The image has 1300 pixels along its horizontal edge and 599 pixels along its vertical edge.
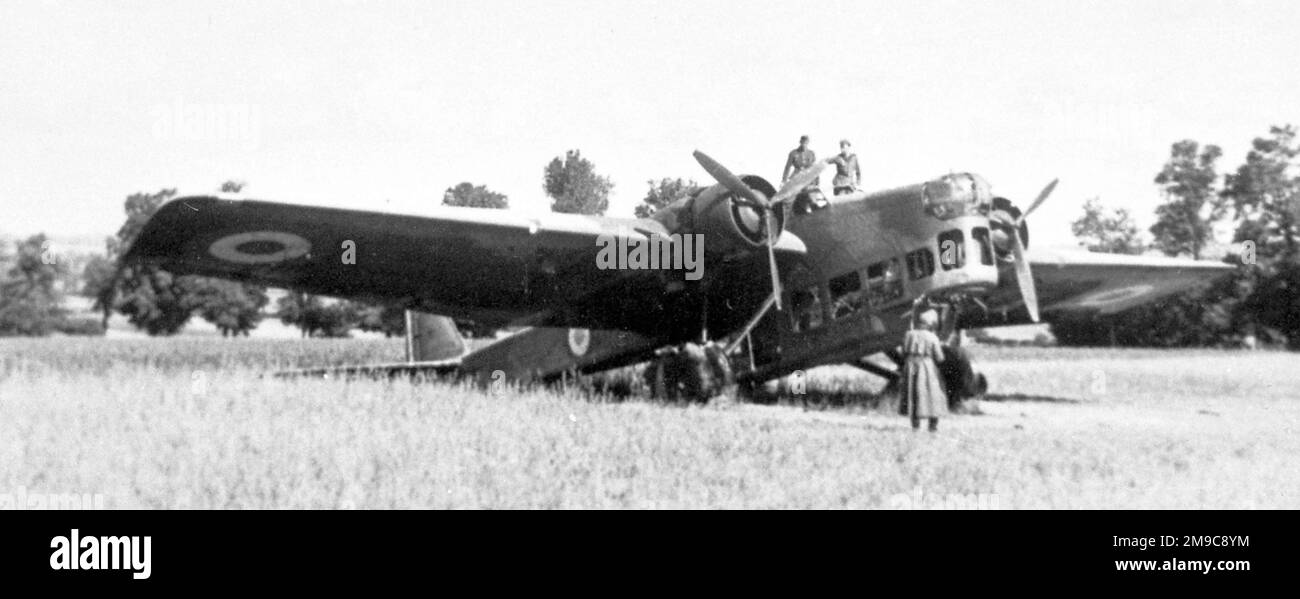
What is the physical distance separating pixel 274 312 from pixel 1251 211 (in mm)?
55525

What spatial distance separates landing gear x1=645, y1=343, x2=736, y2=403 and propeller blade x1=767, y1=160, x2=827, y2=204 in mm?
2146

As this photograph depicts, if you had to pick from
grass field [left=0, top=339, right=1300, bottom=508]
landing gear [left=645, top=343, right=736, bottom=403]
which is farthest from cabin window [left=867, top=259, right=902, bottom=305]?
landing gear [left=645, top=343, right=736, bottom=403]

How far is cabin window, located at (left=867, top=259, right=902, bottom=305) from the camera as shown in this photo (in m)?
11.8

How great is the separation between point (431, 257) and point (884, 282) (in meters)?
5.44

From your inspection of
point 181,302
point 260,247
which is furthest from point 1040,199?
point 181,302

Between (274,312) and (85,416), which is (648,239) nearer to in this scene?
(85,416)

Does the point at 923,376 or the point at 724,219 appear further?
the point at 724,219

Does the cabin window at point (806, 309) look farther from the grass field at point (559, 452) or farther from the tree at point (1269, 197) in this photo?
the tree at point (1269, 197)

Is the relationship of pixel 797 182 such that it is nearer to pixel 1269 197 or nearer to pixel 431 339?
pixel 431 339

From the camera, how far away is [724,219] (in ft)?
38.3

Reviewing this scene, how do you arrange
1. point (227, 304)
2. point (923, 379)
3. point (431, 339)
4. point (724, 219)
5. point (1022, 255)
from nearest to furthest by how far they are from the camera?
point (923, 379)
point (724, 219)
point (1022, 255)
point (431, 339)
point (227, 304)

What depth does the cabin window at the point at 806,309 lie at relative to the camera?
41.7ft
